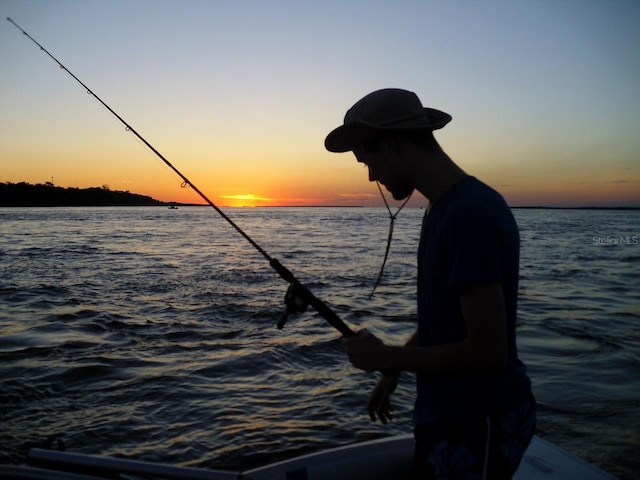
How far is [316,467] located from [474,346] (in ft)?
6.38

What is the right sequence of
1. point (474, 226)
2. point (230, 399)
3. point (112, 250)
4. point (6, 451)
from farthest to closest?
point (112, 250)
point (230, 399)
point (6, 451)
point (474, 226)

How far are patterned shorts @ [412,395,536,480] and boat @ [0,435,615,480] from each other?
139cm

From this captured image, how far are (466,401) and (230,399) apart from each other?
4.96 m

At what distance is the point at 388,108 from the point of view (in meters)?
1.74

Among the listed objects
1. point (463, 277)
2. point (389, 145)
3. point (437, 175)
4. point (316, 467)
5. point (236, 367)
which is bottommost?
point (236, 367)

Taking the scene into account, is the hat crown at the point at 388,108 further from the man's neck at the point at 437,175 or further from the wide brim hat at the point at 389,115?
the man's neck at the point at 437,175

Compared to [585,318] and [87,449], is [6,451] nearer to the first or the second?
[87,449]

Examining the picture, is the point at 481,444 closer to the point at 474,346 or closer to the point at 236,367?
the point at 474,346

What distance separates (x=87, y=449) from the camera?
484 centimetres

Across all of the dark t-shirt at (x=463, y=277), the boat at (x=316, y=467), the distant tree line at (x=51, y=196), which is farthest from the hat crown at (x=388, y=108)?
the distant tree line at (x=51, y=196)

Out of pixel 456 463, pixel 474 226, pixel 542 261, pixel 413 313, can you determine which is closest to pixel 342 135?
pixel 474 226

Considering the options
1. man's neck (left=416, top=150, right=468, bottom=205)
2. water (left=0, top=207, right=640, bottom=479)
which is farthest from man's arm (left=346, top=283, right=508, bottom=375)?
water (left=0, top=207, right=640, bottom=479)

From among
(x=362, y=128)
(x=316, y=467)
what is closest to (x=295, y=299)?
A: (x=362, y=128)

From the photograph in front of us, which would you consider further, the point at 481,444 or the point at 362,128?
the point at 362,128
